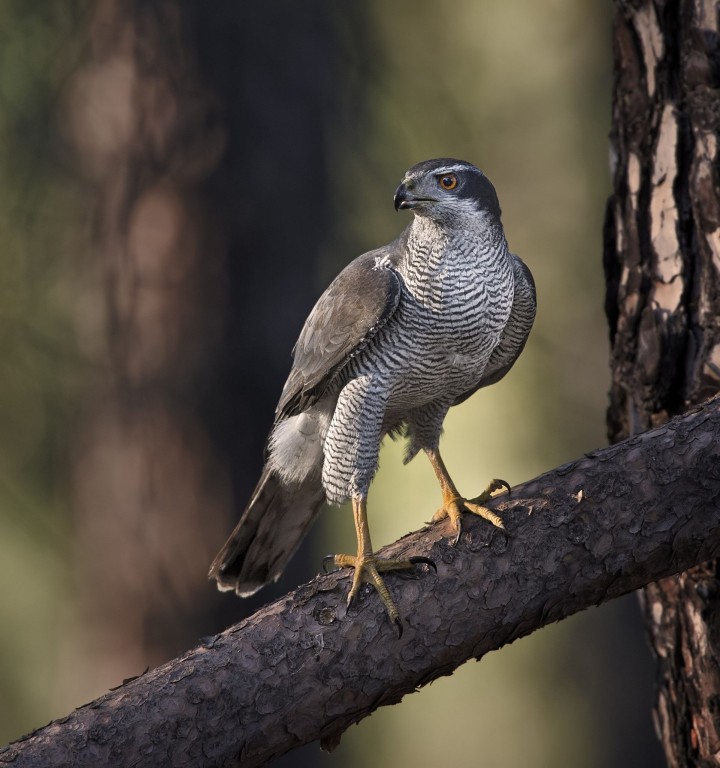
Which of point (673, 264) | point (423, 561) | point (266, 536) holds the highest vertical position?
point (673, 264)

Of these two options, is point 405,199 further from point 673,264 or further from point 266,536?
point 266,536

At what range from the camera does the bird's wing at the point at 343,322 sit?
3127mm

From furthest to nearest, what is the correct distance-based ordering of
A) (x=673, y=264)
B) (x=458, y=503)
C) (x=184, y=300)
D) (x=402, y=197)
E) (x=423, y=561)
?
(x=184, y=300) → (x=673, y=264) → (x=458, y=503) → (x=402, y=197) → (x=423, y=561)

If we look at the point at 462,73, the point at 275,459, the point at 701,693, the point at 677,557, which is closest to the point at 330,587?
the point at 275,459

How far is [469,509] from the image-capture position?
3.17m

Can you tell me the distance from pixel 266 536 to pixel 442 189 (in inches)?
58.7

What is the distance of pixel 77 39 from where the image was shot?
18.4ft

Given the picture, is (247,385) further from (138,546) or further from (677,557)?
(677,557)

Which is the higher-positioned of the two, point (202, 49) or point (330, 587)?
point (202, 49)

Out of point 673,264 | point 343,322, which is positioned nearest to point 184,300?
point 343,322

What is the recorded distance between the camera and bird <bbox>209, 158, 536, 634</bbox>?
3.13 metres

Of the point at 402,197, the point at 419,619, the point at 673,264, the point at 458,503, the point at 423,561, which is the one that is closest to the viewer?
the point at 419,619

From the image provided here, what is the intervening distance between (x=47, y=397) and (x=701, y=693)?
4.62 meters

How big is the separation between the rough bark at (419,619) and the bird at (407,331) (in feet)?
0.71
